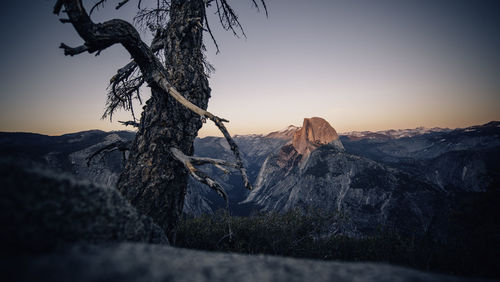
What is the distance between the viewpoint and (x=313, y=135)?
7444 centimetres

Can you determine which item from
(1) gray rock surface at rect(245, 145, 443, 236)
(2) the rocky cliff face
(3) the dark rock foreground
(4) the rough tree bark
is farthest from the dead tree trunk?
(1) gray rock surface at rect(245, 145, 443, 236)

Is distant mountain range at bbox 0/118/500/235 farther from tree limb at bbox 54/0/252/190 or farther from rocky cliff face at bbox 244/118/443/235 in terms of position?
tree limb at bbox 54/0/252/190

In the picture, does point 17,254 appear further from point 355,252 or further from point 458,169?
point 458,169

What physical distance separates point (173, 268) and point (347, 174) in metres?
54.3

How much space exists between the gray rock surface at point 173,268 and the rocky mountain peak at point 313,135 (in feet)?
233

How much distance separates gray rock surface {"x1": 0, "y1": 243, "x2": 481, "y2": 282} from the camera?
0.74 m

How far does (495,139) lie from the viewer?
61.0 metres

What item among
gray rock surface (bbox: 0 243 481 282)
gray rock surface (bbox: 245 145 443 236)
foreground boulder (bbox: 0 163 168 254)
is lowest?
gray rock surface (bbox: 245 145 443 236)

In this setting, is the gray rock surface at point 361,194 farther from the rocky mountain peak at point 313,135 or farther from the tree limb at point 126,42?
the tree limb at point 126,42

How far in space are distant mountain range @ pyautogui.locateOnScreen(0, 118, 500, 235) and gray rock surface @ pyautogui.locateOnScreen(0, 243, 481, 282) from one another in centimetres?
765

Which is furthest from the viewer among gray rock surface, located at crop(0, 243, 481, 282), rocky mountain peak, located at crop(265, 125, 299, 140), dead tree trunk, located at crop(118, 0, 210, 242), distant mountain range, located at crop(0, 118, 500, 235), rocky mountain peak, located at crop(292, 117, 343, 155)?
rocky mountain peak, located at crop(265, 125, 299, 140)

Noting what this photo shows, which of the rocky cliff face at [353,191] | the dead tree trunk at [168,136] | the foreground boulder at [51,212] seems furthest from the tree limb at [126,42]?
the rocky cliff face at [353,191]

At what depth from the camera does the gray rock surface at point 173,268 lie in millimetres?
738

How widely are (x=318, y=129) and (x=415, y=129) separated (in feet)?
462
